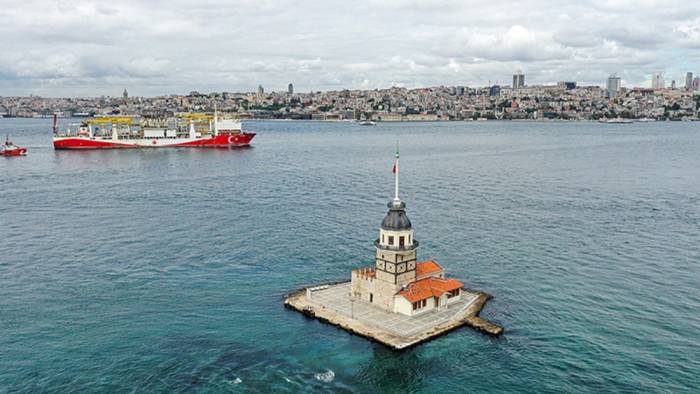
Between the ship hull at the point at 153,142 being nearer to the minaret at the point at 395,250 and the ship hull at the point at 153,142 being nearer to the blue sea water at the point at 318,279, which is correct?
the blue sea water at the point at 318,279

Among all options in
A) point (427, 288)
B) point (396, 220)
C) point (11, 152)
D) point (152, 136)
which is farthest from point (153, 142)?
point (427, 288)

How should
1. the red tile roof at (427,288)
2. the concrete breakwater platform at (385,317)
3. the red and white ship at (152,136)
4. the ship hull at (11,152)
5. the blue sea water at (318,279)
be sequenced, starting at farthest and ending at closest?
the red and white ship at (152,136)
the ship hull at (11,152)
the red tile roof at (427,288)
the concrete breakwater platform at (385,317)
the blue sea water at (318,279)

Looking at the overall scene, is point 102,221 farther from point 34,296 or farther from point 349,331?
point 349,331

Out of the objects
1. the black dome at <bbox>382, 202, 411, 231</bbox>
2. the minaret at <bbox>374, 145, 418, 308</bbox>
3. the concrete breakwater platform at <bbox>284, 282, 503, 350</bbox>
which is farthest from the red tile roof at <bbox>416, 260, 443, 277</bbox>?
the black dome at <bbox>382, 202, 411, 231</bbox>

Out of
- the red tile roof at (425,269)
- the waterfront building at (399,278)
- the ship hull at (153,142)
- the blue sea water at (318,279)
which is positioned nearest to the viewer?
the blue sea water at (318,279)

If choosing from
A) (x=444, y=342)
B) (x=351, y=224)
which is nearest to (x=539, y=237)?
(x=351, y=224)

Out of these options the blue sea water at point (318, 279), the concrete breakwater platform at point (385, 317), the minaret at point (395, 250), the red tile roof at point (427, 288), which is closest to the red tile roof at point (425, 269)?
the red tile roof at point (427, 288)

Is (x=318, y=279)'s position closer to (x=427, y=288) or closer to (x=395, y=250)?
(x=427, y=288)
